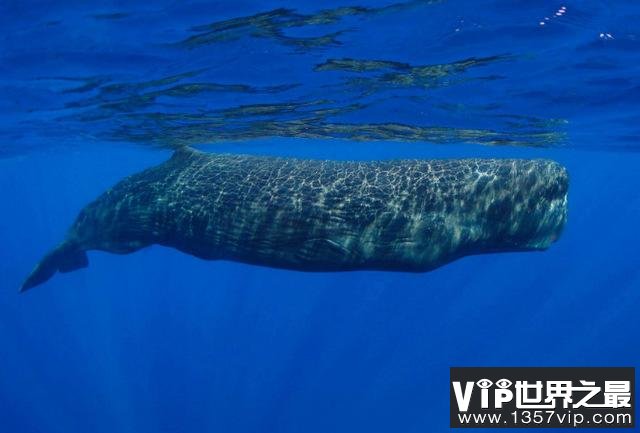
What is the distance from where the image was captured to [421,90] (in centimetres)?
1345

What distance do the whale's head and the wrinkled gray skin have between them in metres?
0.02

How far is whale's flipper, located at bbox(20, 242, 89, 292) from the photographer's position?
13.0 m

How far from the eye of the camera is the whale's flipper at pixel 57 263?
13.0m

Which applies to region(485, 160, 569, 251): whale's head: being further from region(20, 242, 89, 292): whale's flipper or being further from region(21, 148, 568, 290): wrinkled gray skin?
region(20, 242, 89, 292): whale's flipper

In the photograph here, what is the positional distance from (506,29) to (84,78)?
9.58 m

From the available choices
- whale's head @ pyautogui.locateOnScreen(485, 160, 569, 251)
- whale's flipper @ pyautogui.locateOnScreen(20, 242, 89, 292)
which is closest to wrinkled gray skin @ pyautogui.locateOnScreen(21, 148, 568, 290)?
whale's head @ pyautogui.locateOnScreen(485, 160, 569, 251)

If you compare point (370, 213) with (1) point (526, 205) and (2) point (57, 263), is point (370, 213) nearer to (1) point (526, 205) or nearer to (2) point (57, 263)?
(1) point (526, 205)

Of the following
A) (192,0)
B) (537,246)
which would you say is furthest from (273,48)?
(537,246)

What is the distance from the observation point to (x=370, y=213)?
8828 millimetres

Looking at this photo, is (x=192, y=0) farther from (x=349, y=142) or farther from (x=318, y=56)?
(x=349, y=142)

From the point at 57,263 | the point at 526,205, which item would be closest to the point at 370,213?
the point at 526,205

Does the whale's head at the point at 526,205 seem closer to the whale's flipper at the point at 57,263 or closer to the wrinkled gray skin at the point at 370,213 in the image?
the wrinkled gray skin at the point at 370,213

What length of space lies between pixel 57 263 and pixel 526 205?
11.3 metres

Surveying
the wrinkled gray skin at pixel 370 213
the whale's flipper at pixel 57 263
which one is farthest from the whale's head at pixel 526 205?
the whale's flipper at pixel 57 263
